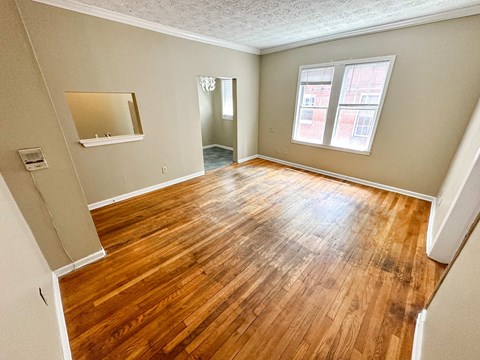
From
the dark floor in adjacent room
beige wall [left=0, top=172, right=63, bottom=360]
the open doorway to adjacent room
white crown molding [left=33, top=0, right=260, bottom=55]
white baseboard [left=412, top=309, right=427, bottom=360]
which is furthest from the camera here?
the open doorway to adjacent room

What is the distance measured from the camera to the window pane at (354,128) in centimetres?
357

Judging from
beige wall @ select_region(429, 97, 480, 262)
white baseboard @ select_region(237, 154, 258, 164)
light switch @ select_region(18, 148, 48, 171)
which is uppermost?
light switch @ select_region(18, 148, 48, 171)

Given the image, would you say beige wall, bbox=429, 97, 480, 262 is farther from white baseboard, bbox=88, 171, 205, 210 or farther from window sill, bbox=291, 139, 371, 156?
white baseboard, bbox=88, 171, 205, 210

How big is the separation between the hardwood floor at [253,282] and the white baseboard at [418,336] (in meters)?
0.04

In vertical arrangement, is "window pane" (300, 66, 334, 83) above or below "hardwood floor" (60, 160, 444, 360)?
above

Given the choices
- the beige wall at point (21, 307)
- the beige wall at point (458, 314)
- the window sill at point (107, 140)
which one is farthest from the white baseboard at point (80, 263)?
the beige wall at point (458, 314)

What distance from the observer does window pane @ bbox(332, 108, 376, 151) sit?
357 cm

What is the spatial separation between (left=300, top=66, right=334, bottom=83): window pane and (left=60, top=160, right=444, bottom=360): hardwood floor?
2.58 meters

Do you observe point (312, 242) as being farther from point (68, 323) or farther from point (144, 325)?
point (68, 323)

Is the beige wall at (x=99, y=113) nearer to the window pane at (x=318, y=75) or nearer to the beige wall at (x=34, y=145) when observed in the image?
the beige wall at (x=34, y=145)

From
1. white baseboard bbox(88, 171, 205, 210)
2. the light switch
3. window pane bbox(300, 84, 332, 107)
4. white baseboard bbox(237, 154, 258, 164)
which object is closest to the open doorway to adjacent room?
white baseboard bbox(237, 154, 258, 164)

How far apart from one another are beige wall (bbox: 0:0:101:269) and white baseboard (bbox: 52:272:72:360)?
220mm

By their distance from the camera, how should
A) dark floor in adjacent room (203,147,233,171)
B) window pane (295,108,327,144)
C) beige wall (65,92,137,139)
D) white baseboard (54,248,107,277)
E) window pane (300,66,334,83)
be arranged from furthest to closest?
dark floor in adjacent room (203,147,233,171) → window pane (295,108,327,144) → window pane (300,66,334,83) → beige wall (65,92,137,139) → white baseboard (54,248,107,277)

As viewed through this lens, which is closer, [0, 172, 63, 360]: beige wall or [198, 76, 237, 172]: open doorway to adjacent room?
[0, 172, 63, 360]: beige wall
